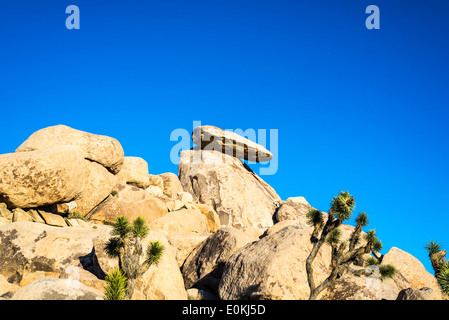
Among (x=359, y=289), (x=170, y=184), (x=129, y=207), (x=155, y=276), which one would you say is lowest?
(x=359, y=289)

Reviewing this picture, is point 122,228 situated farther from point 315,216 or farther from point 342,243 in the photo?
point 342,243

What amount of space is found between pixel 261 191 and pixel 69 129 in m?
24.7

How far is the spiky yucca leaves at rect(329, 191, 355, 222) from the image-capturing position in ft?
49.7

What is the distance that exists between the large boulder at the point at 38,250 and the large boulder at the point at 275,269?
7456 millimetres

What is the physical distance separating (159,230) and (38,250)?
10171 millimetres

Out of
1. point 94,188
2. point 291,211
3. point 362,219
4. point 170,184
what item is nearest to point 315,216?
point 362,219

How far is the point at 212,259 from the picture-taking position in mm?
21359

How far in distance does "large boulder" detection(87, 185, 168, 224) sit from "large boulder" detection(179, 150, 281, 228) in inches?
461

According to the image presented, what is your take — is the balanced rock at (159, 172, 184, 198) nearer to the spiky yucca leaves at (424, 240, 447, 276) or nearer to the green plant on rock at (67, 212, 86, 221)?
the green plant on rock at (67, 212, 86, 221)

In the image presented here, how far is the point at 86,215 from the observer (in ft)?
111
